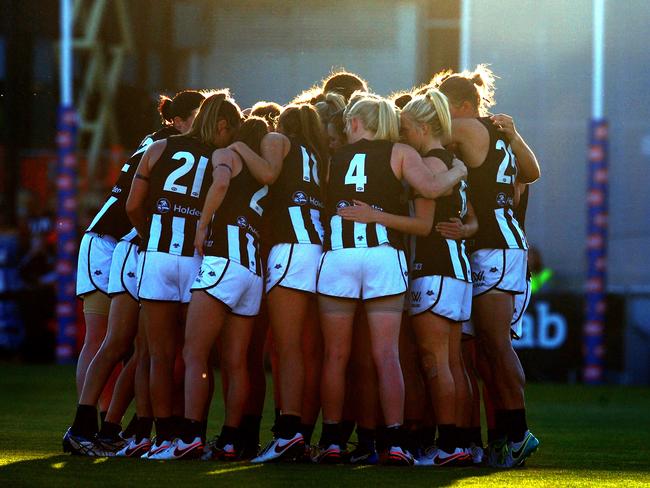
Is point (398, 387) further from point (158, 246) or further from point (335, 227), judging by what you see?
point (158, 246)

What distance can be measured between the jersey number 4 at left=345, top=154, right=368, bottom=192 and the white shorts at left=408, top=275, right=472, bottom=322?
544 millimetres

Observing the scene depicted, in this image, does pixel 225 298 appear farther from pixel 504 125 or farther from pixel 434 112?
pixel 504 125

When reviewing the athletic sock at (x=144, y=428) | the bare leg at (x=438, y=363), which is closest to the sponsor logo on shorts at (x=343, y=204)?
the bare leg at (x=438, y=363)

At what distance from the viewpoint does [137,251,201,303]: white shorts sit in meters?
6.56

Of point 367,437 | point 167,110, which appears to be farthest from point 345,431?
point 167,110

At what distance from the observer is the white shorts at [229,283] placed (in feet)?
21.1

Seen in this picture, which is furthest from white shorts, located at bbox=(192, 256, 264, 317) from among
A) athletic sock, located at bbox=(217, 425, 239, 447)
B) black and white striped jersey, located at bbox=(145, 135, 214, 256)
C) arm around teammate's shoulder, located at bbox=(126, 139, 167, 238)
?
athletic sock, located at bbox=(217, 425, 239, 447)

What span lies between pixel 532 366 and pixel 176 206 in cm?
918

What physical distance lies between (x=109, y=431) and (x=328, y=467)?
4.44ft

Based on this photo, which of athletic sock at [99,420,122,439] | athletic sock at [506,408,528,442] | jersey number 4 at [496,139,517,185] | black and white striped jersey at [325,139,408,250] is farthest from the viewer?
athletic sock at [99,420,122,439]

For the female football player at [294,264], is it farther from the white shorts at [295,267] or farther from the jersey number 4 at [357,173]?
the jersey number 4 at [357,173]

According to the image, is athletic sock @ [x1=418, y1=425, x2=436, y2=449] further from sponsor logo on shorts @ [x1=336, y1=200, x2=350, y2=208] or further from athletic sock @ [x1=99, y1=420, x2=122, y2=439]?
athletic sock @ [x1=99, y1=420, x2=122, y2=439]

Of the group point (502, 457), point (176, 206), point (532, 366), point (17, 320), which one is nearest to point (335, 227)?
point (176, 206)

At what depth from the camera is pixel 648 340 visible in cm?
1557
